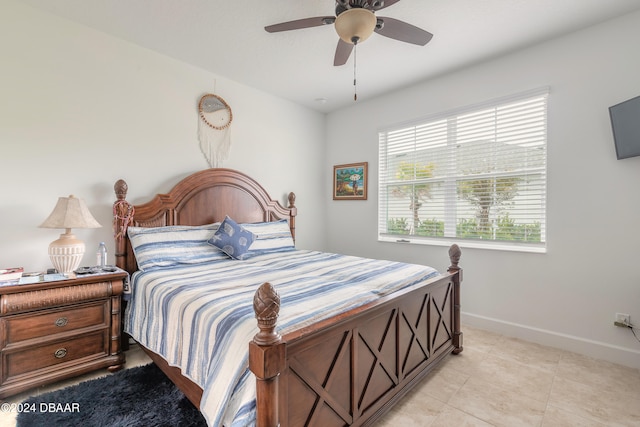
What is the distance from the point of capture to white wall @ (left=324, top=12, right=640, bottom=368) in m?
2.35

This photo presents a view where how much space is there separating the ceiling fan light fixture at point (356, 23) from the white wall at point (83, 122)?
6.83 feet

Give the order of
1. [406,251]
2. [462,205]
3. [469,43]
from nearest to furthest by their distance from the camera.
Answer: [469,43] → [462,205] → [406,251]

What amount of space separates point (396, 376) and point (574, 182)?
2.23 metres

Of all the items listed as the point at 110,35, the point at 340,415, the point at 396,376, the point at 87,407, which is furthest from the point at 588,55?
the point at 87,407

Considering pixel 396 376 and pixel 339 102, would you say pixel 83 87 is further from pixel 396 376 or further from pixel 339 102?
pixel 396 376

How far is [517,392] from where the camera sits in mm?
1979

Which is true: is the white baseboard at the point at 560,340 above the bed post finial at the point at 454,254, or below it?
below

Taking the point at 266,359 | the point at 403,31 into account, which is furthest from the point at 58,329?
the point at 403,31

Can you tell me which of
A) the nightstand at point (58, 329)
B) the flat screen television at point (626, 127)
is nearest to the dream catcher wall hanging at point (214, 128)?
the nightstand at point (58, 329)

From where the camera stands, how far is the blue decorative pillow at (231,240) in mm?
2807

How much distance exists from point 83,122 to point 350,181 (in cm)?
300

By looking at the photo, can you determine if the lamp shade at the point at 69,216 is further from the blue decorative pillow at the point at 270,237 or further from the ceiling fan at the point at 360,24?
the ceiling fan at the point at 360,24

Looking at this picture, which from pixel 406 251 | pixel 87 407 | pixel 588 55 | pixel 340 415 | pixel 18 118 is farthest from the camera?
pixel 406 251

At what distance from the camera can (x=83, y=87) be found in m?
2.51
